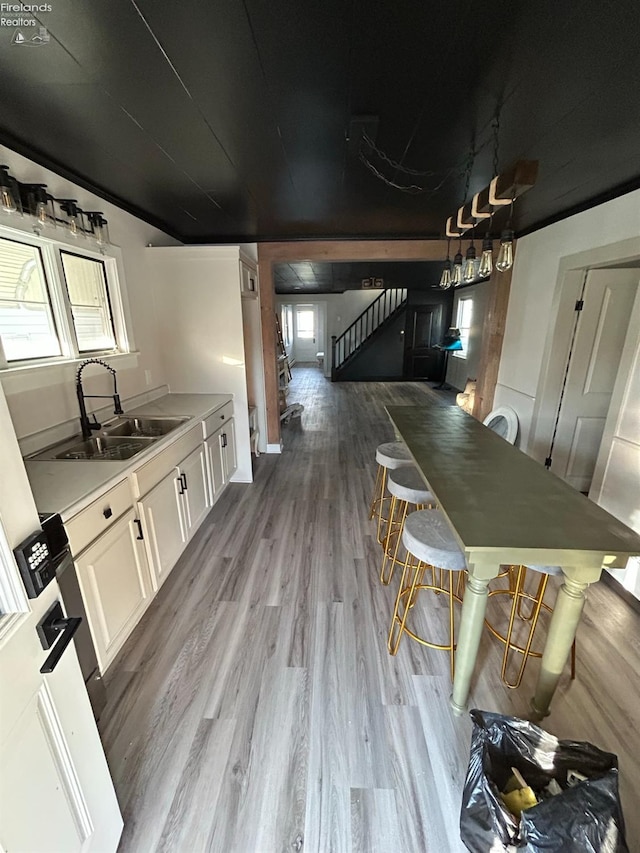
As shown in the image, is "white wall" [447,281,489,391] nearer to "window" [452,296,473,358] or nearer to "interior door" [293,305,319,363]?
"window" [452,296,473,358]

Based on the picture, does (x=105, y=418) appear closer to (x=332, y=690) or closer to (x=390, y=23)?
(x=332, y=690)

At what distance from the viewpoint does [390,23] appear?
3.68ft

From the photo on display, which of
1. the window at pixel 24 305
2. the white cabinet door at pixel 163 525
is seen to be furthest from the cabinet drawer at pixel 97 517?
the window at pixel 24 305

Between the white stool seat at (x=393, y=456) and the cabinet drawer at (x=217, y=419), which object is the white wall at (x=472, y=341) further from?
the cabinet drawer at (x=217, y=419)

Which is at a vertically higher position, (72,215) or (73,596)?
→ (72,215)

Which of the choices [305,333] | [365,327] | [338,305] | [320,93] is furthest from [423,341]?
[320,93]

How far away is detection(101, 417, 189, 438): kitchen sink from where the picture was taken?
2520mm

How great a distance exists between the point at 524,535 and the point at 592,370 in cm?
273

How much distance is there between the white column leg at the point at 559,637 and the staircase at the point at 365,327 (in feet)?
27.7

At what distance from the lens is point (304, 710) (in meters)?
1.54

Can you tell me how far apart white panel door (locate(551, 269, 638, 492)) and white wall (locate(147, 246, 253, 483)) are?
302cm

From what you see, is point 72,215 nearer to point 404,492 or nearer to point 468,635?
point 404,492

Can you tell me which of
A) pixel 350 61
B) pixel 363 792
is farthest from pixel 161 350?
pixel 363 792

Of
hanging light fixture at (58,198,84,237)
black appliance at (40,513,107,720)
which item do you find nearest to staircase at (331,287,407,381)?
hanging light fixture at (58,198,84,237)
